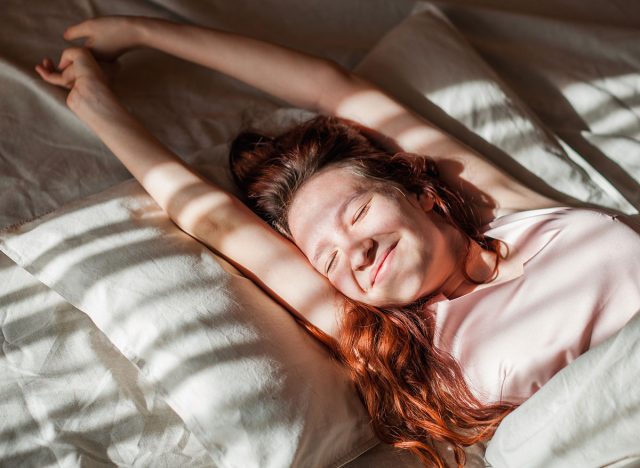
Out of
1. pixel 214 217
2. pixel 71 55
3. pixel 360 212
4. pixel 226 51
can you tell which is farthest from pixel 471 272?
pixel 71 55

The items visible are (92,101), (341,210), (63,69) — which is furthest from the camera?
(63,69)

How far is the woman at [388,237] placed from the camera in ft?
3.91

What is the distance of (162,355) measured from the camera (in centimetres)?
112

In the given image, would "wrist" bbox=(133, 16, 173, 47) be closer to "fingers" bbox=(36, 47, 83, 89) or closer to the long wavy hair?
"fingers" bbox=(36, 47, 83, 89)

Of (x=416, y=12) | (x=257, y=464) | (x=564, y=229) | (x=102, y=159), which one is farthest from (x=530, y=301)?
(x=102, y=159)

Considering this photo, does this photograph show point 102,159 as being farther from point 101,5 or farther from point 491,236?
point 491,236

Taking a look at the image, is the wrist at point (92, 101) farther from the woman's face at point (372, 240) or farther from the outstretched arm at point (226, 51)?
the woman's face at point (372, 240)

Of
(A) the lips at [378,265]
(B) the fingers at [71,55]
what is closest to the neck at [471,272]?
(A) the lips at [378,265]

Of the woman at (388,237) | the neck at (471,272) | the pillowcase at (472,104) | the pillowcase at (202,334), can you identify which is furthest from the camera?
the pillowcase at (472,104)

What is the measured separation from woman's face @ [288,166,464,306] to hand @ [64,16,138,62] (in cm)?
54

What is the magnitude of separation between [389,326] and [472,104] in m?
0.55

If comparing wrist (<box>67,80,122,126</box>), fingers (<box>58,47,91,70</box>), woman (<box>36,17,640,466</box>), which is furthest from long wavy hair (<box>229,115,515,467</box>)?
fingers (<box>58,47,91,70</box>)

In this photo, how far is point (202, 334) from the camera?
1.13 metres

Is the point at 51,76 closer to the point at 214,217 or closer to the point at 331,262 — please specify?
the point at 214,217
